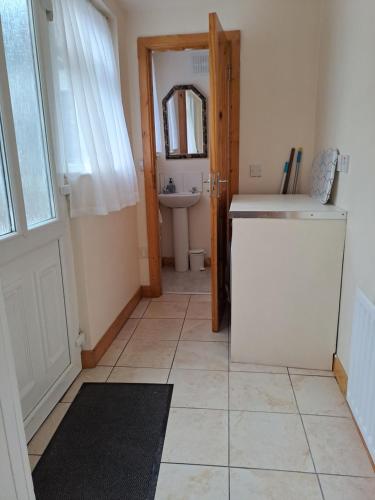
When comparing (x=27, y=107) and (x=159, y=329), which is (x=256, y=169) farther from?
(x=27, y=107)

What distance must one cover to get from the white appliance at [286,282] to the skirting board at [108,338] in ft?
2.76

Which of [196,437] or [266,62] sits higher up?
[266,62]

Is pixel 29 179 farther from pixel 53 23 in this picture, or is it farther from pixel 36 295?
pixel 53 23

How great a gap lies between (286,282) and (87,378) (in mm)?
1284

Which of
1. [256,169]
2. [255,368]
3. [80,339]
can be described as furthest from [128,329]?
[256,169]

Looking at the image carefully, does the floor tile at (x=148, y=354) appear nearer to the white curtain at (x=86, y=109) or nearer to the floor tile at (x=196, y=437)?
the floor tile at (x=196, y=437)

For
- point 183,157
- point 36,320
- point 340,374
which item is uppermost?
point 183,157

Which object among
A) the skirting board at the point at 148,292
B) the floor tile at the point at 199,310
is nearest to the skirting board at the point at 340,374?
the floor tile at the point at 199,310

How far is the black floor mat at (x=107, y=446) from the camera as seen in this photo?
1390 mm

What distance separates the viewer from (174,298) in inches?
131

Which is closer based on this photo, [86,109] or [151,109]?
[86,109]

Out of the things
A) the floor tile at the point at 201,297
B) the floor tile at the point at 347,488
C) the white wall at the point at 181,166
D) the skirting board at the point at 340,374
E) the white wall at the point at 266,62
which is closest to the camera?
the floor tile at the point at 347,488

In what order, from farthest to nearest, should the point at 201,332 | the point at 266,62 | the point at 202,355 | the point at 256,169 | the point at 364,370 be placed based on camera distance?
the point at 256,169 < the point at 266,62 < the point at 201,332 < the point at 202,355 < the point at 364,370

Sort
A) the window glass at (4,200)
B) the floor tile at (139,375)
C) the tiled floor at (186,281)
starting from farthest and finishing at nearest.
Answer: the tiled floor at (186,281) → the floor tile at (139,375) → the window glass at (4,200)
